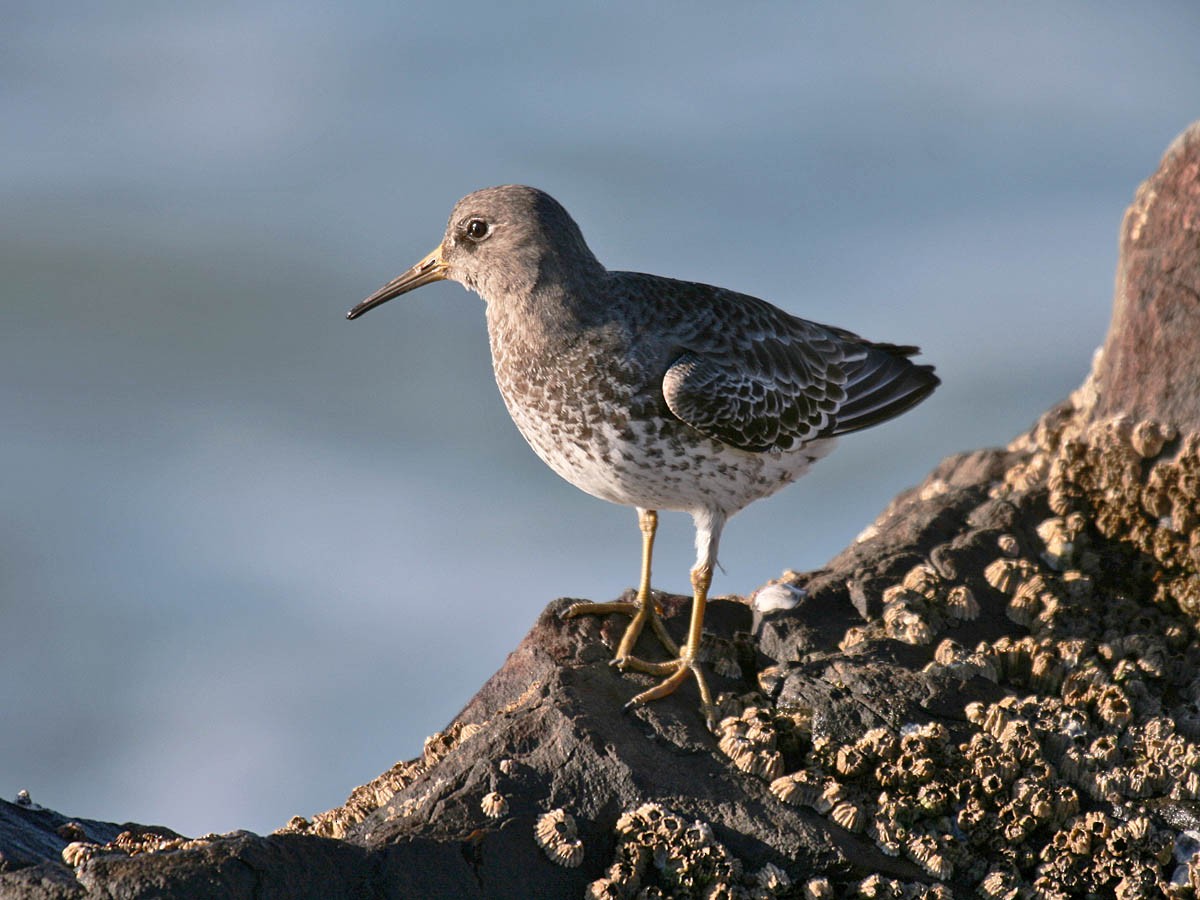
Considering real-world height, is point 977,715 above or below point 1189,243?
below

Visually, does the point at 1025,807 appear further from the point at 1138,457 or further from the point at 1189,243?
the point at 1189,243

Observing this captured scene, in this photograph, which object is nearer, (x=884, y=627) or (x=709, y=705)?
(x=709, y=705)

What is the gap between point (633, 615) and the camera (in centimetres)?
657

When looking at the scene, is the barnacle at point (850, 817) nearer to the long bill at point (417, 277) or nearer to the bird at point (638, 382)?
the bird at point (638, 382)

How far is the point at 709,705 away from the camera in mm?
5676

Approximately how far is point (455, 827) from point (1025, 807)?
6.78ft

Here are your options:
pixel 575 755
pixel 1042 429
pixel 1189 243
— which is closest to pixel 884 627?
pixel 575 755

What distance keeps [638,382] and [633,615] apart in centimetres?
113

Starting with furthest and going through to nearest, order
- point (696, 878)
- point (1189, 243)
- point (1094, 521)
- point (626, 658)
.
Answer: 1. point (1189, 243)
2. point (1094, 521)
3. point (626, 658)
4. point (696, 878)

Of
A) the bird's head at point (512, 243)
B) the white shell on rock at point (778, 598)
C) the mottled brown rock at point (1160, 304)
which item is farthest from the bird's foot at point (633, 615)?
the mottled brown rock at point (1160, 304)

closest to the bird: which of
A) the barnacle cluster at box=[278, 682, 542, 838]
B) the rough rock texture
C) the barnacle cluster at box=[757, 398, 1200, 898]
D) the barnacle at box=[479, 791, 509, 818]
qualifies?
the rough rock texture

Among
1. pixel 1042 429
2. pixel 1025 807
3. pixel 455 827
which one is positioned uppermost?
pixel 1042 429

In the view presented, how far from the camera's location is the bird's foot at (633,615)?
6.28 meters

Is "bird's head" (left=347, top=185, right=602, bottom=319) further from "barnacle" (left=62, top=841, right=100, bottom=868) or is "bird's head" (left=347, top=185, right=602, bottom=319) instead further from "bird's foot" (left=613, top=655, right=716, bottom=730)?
"barnacle" (left=62, top=841, right=100, bottom=868)
